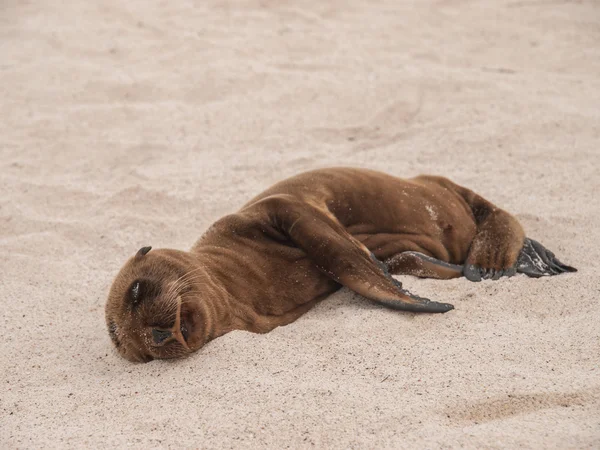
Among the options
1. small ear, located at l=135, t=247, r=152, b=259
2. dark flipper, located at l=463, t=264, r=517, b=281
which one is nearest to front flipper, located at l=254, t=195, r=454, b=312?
dark flipper, located at l=463, t=264, r=517, b=281

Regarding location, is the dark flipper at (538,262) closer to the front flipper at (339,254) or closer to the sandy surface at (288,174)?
the sandy surface at (288,174)

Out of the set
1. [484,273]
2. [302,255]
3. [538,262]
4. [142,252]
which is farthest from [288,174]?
[142,252]

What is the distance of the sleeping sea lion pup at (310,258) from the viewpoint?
11.5 feet

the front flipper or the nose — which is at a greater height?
the front flipper

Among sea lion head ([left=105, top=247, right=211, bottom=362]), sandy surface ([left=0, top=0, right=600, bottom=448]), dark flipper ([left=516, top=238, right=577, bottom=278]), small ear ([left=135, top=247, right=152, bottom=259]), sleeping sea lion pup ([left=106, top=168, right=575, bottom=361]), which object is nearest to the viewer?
sandy surface ([left=0, top=0, right=600, bottom=448])

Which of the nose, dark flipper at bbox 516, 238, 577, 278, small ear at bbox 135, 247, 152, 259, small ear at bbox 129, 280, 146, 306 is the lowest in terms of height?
the nose

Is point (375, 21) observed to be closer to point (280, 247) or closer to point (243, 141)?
point (243, 141)

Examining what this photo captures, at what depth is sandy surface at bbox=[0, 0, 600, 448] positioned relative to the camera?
3.00 m

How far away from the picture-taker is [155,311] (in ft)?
11.2

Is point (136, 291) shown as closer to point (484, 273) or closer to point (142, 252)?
point (142, 252)

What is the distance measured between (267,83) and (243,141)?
42.5 inches

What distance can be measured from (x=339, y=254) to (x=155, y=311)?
0.99 m

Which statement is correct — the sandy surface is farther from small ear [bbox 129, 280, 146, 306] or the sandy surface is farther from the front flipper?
small ear [bbox 129, 280, 146, 306]

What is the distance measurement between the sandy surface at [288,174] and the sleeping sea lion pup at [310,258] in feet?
0.46
